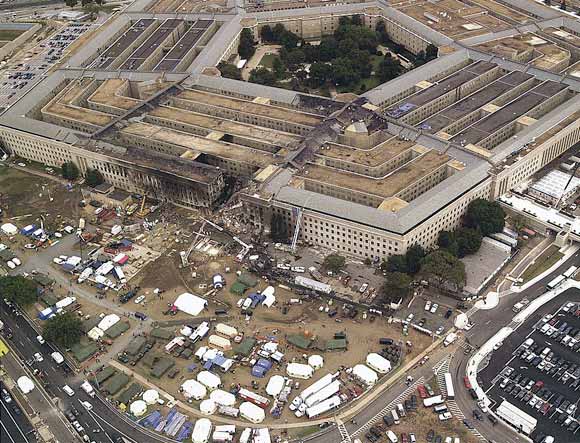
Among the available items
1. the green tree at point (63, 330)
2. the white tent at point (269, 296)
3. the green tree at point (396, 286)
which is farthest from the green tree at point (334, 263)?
the green tree at point (63, 330)

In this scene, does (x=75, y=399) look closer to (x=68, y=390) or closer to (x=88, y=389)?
(x=68, y=390)

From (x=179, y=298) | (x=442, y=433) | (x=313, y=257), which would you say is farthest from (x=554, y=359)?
(x=179, y=298)

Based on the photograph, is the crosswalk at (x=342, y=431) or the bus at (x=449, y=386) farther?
the bus at (x=449, y=386)

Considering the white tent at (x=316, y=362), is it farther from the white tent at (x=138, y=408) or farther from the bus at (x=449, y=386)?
the white tent at (x=138, y=408)

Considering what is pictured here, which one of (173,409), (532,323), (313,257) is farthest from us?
(313,257)

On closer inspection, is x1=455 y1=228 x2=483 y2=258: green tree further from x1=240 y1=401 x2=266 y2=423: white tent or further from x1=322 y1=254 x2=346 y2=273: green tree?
x1=240 y1=401 x2=266 y2=423: white tent

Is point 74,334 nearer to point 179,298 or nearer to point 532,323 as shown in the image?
point 179,298

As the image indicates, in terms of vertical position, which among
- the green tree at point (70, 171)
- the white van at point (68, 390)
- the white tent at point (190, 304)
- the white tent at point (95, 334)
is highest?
the green tree at point (70, 171)
